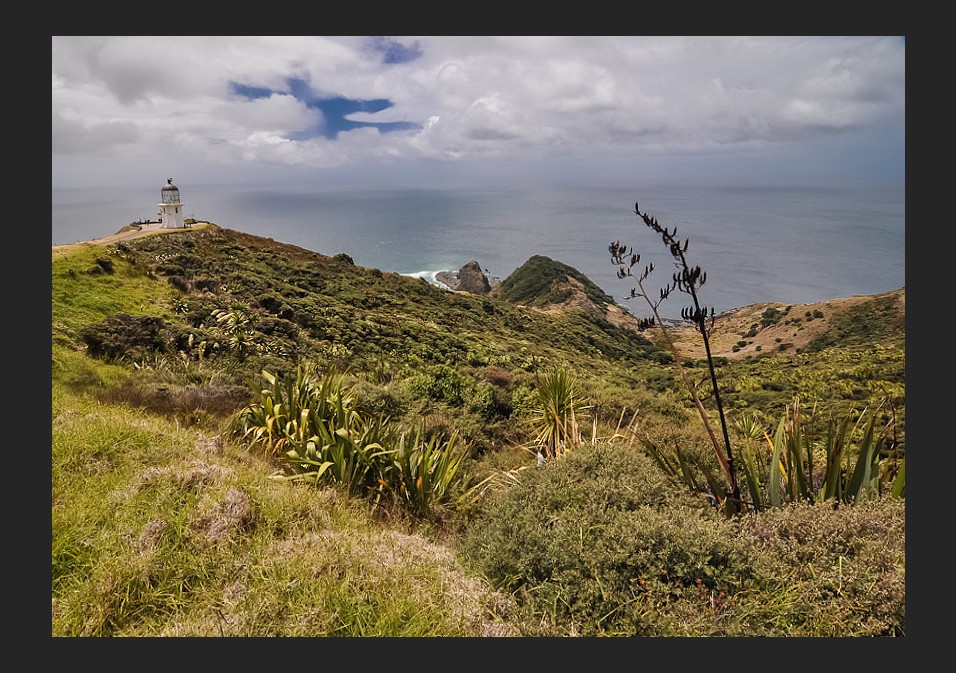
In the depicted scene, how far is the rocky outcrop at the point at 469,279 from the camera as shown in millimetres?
64625

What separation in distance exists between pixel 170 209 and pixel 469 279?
38944 millimetres

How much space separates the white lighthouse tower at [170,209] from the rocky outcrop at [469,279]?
112ft

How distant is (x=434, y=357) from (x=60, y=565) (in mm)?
17043

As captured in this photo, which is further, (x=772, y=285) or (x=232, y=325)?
(x=232, y=325)

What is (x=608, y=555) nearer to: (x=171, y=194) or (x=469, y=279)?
(x=171, y=194)

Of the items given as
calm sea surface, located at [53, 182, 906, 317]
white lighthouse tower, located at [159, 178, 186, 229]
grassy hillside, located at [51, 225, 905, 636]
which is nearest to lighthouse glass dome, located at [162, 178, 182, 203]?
white lighthouse tower, located at [159, 178, 186, 229]

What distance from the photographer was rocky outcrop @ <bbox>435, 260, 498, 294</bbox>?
64625 mm

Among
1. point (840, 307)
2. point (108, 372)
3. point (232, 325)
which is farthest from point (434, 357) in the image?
point (840, 307)

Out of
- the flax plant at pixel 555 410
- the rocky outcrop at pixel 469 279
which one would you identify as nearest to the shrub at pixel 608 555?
the flax plant at pixel 555 410

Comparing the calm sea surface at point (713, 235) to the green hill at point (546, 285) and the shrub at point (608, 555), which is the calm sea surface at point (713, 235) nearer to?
the shrub at point (608, 555)

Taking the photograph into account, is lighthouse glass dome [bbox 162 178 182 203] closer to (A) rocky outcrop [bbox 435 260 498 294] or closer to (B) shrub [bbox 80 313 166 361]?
(B) shrub [bbox 80 313 166 361]

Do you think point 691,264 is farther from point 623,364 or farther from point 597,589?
point 623,364

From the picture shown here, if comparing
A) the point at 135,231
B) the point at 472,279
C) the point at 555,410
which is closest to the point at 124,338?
the point at 555,410

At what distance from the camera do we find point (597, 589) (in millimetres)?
2301
